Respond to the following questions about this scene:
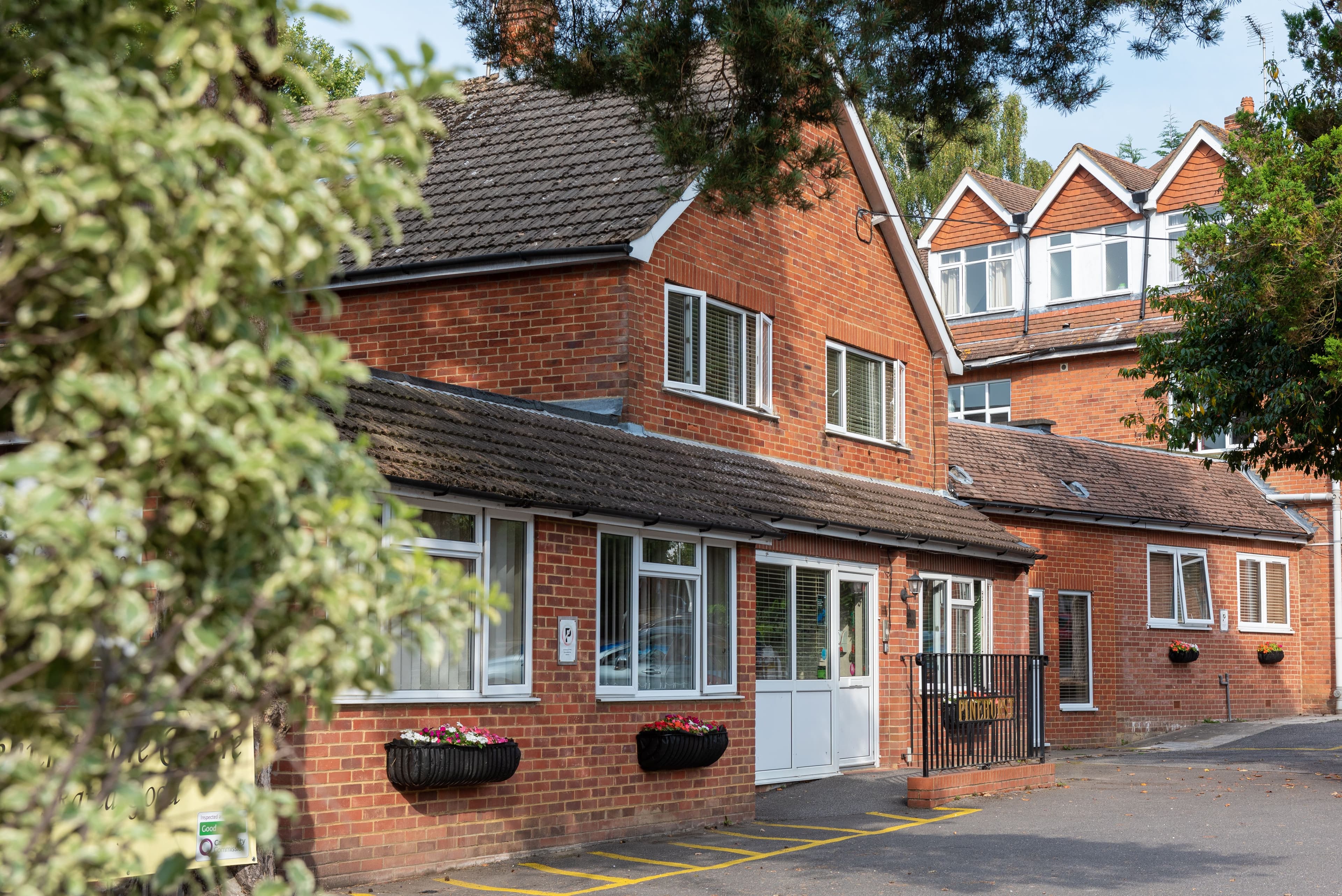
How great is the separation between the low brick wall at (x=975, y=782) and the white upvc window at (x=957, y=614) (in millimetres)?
2772

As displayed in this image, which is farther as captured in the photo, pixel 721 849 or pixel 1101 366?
pixel 1101 366

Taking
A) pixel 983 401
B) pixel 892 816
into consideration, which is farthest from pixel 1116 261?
pixel 892 816

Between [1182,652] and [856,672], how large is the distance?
950 cm

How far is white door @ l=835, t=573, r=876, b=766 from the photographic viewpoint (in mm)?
17094

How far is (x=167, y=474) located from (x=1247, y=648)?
26.5m

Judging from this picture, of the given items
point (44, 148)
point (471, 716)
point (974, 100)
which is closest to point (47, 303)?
point (44, 148)

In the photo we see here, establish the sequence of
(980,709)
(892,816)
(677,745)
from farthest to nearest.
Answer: (980,709) < (892,816) < (677,745)

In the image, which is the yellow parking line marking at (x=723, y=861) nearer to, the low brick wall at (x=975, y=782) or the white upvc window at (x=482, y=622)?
the low brick wall at (x=975, y=782)

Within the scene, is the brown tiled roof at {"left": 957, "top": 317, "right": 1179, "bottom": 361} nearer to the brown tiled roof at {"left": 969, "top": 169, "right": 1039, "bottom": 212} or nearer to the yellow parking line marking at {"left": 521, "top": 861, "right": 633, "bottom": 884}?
the brown tiled roof at {"left": 969, "top": 169, "right": 1039, "bottom": 212}

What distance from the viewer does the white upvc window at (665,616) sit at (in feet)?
39.8

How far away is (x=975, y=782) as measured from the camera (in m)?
14.7

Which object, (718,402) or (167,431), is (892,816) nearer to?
(718,402)

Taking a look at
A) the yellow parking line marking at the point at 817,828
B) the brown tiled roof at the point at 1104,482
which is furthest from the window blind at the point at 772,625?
the brown tiled roof at the point at 1104,482

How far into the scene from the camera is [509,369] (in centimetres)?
1498
